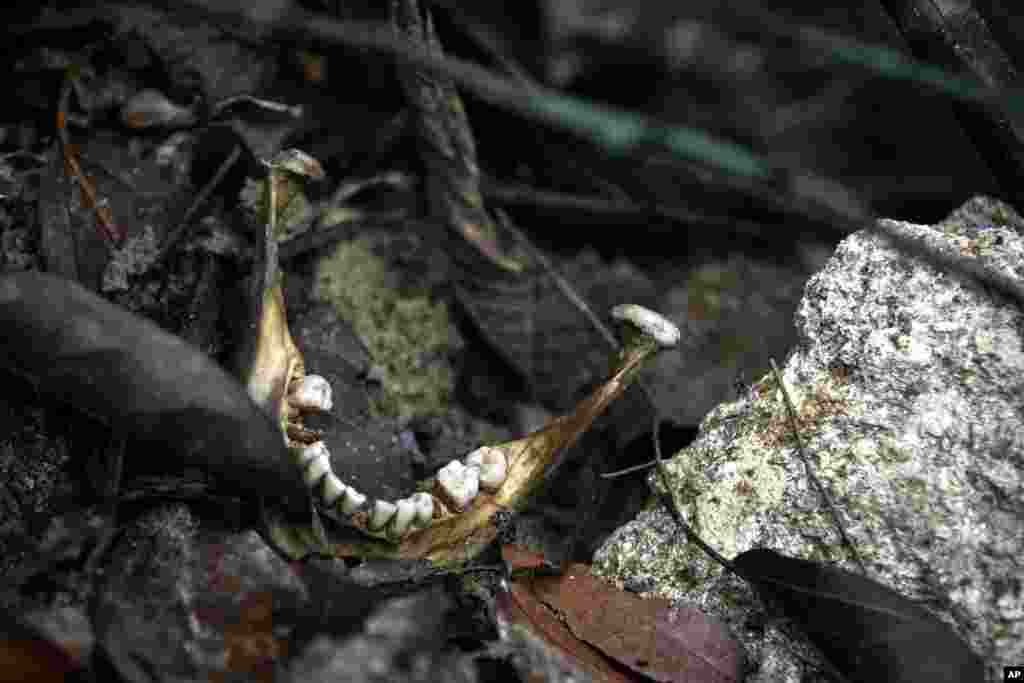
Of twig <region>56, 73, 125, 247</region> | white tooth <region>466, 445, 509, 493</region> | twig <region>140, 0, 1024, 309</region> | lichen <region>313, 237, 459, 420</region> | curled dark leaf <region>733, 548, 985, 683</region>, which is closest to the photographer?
twig <region>140, 0, 1024, 309</region>

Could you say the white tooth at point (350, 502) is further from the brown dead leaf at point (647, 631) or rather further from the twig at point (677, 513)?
the twig at point (677, 513)

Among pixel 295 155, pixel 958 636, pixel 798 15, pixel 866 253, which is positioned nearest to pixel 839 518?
pixel 958 636

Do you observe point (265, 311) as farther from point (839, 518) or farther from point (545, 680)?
point (839, 518)

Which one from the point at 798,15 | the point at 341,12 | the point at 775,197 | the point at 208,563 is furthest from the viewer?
the point at 798,15

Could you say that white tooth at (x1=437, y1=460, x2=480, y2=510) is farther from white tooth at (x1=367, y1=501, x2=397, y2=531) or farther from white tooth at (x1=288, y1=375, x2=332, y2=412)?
white tooth at (x1=288, y1=375, x2=332, y2=412)

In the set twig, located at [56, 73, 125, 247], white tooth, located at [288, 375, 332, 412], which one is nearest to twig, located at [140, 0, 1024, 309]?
white tooth, located at [288, 375, 332, 412]

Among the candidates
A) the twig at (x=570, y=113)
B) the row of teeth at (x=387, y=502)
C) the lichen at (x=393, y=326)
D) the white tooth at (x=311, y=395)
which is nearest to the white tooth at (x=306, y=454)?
the row of teeth at (x=387, y=502)
